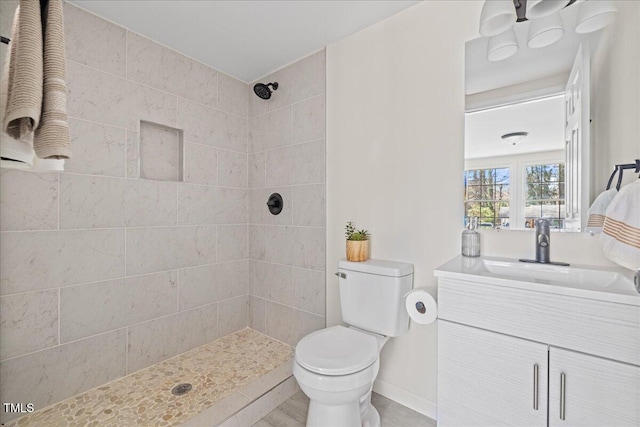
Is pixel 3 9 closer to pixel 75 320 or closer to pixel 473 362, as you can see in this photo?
pixel 75 320

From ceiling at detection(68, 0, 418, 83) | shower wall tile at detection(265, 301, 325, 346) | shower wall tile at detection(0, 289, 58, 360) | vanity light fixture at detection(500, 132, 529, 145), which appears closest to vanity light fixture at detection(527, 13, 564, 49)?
vanity light fixture at detection(500, 132, 529, 145)

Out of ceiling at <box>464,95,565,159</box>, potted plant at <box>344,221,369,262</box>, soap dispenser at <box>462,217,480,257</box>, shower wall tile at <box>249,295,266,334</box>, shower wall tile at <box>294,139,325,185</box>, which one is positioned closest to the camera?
ceiling at <box>464,95,565,159</box>

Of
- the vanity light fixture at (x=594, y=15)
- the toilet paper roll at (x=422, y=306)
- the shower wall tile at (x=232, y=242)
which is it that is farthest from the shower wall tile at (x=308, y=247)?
the vanity light fixture at (x=594, y=15)

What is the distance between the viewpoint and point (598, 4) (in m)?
→ 1.24

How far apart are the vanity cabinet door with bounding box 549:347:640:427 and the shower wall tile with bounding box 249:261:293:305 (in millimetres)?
1707

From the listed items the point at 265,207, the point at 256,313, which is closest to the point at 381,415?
the point at 256,313

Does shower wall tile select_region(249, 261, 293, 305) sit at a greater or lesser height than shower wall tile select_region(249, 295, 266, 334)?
greater

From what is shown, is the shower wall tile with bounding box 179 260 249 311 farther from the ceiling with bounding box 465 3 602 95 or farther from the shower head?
the ceiling with bounding box 465 3 602 95

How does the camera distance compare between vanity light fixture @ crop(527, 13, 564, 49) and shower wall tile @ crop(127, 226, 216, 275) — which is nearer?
vanity light fixture @ crop(527, 13, 564, 49)

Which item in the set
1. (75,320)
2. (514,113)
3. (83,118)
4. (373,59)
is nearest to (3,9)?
(83,118)

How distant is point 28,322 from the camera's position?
1552 mm

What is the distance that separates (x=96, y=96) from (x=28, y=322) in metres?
1.32

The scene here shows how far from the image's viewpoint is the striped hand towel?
96cm

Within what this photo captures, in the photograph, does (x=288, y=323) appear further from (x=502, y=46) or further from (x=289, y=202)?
(x=502, y=46)
